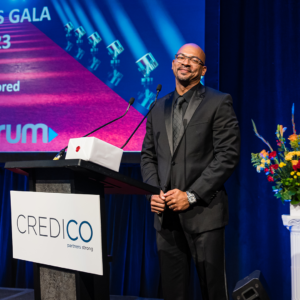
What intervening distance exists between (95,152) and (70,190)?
18 centimetres

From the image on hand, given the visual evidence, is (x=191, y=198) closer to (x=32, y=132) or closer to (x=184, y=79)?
(x=184, y=79)

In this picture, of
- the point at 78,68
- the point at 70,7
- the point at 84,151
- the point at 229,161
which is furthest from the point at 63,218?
the point at 70,7

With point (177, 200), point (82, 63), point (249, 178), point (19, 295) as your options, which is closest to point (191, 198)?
point (177, 200)

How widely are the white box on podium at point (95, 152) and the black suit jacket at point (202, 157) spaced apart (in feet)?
2.04

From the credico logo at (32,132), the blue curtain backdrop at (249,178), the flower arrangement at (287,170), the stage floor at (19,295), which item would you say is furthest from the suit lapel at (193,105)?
the stage floor at (19,295)

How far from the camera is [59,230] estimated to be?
1226 mm

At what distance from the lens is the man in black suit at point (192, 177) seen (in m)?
1.73

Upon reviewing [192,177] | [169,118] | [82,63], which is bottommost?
[192,177]

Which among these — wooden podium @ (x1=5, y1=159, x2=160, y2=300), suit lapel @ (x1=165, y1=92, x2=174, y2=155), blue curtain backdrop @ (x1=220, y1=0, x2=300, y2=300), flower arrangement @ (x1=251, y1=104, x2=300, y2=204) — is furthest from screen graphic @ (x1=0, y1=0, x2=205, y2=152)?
wooden podium @ (x1=5, y1=159, x2=160, y2=300)

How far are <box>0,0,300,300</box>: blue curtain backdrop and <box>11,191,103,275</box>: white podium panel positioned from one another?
1.82 m

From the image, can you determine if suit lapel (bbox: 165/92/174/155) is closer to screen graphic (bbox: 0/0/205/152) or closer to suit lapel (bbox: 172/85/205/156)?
suit lapel (bbox: 172/85/205/156)

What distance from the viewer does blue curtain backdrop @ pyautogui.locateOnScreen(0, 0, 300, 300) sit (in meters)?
2.92

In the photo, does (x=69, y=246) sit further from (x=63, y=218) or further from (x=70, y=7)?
(x=70, y=7)

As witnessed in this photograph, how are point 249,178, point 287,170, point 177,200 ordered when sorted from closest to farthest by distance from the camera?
point 177,200 → point 287,170 → point 249,178
